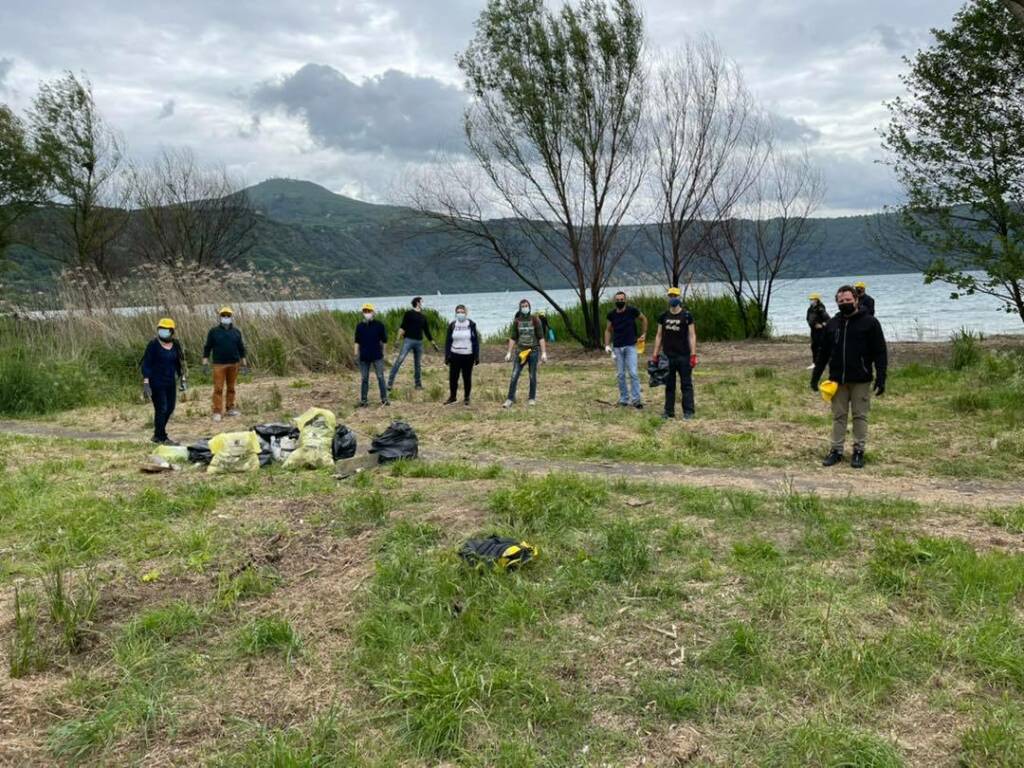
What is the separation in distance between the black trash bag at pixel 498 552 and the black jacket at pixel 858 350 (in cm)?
452

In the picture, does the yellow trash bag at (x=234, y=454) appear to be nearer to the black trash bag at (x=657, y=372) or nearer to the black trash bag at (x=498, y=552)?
the black trash bag at (x=498, y=552)

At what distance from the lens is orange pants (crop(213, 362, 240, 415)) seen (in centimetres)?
1216

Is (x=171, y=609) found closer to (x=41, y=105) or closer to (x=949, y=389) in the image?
(x=949, y=389)

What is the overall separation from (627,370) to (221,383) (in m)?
6.52

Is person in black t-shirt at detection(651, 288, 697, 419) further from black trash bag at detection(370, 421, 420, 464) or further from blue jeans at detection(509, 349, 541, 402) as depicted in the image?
black trash bag at detection(370, 421, 420, 464)

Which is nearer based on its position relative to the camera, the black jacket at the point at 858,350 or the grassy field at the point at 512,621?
the grassy field at the point at 512,621

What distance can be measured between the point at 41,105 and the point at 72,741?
95.7 ft

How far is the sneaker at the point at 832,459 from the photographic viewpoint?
7652mm

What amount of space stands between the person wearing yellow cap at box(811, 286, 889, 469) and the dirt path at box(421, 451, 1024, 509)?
1.51 feet

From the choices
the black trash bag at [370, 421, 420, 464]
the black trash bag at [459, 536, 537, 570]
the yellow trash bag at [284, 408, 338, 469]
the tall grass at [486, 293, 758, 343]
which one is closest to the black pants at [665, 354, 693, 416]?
the black trash bag at [370, 421, 420, 464]

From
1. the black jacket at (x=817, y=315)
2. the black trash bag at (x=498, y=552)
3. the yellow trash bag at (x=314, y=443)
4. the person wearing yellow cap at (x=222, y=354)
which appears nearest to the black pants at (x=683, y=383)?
the black jacket at (x=817, y=315)

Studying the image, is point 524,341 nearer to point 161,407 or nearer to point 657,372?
point 657,372

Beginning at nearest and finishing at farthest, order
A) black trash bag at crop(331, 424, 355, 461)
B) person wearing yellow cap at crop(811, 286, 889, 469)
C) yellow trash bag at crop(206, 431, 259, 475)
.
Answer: person wearing yellow cap at crop(811, 286, 889, 469)
yellow trash bag at crop(206, 431, 259, 475)
black trash bag at crop(331, 424, 355, 461)

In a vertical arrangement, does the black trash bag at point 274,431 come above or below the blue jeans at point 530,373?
below
